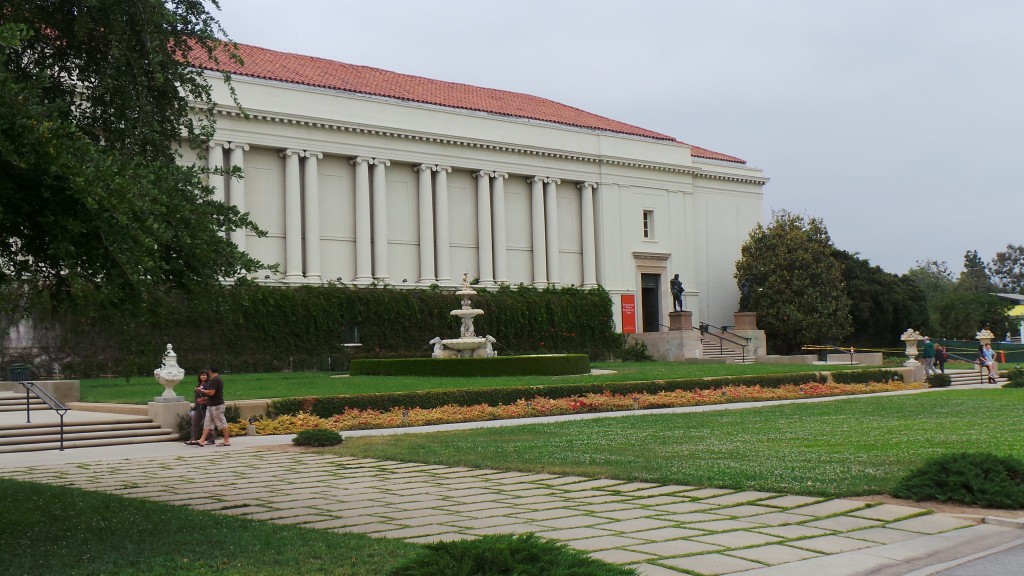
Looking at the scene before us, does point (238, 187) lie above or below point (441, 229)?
above

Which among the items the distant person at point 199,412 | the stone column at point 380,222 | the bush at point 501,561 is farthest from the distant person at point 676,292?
the bush at point 501,561

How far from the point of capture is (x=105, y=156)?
881cm

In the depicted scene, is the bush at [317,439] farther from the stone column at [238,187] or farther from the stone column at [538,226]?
the stone column at [538,226]

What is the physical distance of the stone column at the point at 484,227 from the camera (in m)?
50.5

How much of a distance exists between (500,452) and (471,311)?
2469 centimetres

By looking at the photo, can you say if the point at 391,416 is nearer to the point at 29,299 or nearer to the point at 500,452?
the point at 500,452

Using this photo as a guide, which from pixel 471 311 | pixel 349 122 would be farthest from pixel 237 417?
pixel 349 122

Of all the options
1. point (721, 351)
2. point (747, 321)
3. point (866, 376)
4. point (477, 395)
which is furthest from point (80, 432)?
point (747, 321)

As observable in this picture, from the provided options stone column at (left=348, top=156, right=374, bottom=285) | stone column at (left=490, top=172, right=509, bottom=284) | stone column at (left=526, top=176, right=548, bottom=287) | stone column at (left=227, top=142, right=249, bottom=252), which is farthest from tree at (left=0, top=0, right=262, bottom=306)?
stone column at (left=526, top=176, right=548, bottom=287)

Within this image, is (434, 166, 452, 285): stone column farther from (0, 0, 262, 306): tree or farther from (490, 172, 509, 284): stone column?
(0, 0, 262, 306): tree

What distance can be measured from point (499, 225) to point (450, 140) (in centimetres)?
521

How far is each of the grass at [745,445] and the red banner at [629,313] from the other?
30491 millimetres

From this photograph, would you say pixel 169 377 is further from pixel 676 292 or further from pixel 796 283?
pixel 796 283

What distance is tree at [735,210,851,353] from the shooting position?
52.5 metres
